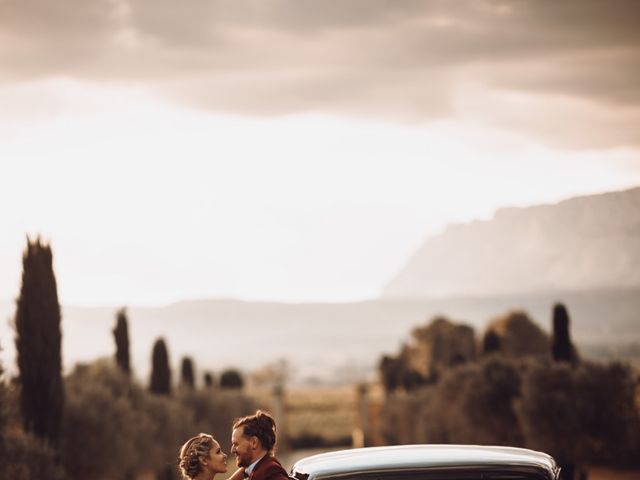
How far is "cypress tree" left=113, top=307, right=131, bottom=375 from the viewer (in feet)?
87.2

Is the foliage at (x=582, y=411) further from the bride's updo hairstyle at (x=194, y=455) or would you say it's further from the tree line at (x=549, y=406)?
the bride's updo hairstyle at (x=194, y=455)

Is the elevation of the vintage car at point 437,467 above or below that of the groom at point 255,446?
below

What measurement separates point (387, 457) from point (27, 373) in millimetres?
12897

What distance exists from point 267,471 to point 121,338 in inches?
841

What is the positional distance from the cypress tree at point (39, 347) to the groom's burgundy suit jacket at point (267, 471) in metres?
12.6

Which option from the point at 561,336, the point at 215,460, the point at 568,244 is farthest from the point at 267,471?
the point at 568,244

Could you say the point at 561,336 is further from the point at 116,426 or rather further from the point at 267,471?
the point at 267,471

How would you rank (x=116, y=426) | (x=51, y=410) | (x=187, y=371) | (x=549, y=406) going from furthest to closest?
(x=187, y=371) < (x=549, y=406) < (x=116, y=426) < (x=51, y=410)

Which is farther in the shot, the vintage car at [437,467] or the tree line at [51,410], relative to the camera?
the tree line at [51,410]

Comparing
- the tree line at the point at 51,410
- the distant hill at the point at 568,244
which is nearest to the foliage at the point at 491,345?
the tree line at the point at 51,410

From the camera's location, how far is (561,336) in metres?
24.1

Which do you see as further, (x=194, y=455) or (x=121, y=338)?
(x=121, y=338)

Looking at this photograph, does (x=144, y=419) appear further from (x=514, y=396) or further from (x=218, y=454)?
(x=218, y=454)

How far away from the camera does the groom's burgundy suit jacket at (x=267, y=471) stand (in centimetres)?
591
